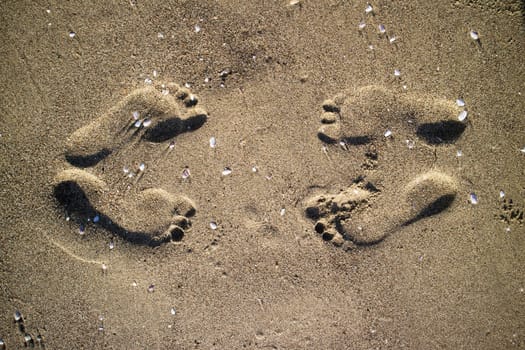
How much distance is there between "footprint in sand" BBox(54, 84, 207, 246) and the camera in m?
2.18

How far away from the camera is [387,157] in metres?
2.21

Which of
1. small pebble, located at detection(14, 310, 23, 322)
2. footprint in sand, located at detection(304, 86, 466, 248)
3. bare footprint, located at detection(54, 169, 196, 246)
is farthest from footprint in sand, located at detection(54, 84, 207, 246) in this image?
footprint in sand, located at detection(304, 86, 466, 248)

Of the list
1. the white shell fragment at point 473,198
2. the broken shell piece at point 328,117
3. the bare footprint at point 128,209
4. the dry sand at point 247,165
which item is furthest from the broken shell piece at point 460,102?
the bare footprint at point 128,209

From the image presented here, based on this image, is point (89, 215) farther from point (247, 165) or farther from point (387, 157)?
point (387, 157)

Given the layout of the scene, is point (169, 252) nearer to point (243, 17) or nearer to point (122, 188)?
point (122, 188)

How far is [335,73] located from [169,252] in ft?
5.65

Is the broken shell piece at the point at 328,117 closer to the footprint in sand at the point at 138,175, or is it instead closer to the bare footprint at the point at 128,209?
the footprint in sand at the point at 138,175

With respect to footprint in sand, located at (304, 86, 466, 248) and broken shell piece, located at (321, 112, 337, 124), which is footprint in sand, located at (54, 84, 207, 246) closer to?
broken shell piece, located at (321, 112, 337, 124)

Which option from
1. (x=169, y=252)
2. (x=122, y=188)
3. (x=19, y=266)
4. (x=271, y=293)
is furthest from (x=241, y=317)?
(x=19, y=266)

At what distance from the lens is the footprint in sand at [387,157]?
7.22 feet

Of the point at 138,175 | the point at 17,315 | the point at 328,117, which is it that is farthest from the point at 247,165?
the point at 17,315

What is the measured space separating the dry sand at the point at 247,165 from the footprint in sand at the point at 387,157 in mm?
10

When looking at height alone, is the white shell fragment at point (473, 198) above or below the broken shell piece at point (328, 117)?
below

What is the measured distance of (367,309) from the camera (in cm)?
223
